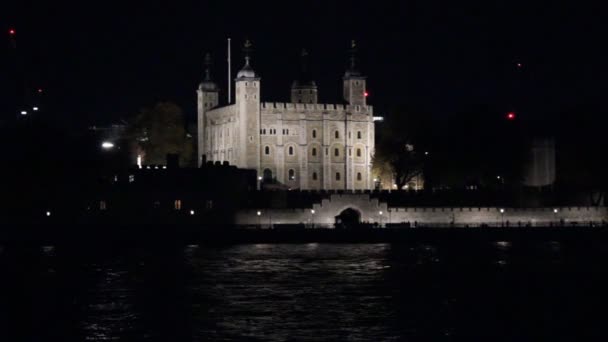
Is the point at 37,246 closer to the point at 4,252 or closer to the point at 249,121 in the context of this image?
the point at 4,252

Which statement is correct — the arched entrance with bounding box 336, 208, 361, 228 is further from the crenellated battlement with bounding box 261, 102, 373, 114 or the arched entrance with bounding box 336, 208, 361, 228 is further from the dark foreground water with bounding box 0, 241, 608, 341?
the crenellated battlement with bounding box 261, 102, 373, 114

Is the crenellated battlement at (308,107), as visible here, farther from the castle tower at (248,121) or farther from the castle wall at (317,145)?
the castle tower at (248,121)

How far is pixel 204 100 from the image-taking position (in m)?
123

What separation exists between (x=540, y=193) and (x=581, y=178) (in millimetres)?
2738

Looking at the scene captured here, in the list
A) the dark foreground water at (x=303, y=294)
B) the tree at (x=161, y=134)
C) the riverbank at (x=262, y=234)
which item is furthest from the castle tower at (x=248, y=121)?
the dark foreground water at (x=303, y=294)

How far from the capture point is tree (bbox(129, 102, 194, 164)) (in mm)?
116312

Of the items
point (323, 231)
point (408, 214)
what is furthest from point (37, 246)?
point (408, 214)

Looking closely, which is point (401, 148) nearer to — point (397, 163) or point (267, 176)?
point (397, 163)

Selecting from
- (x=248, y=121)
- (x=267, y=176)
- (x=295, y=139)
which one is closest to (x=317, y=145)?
(x=295, y=139)

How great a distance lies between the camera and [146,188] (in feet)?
301

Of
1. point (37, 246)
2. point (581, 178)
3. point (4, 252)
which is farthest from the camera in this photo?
point (581, 178)

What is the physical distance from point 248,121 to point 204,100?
31.2 ft

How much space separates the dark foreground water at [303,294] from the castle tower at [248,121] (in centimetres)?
3198

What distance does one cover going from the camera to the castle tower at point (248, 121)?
114 meters
